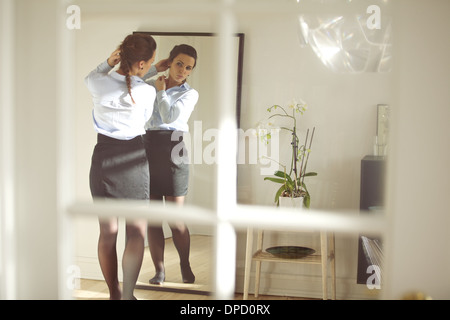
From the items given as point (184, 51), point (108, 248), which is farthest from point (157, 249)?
point (184, 51)

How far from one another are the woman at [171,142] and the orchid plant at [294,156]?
1.71 feet

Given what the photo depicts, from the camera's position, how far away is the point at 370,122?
294 cm

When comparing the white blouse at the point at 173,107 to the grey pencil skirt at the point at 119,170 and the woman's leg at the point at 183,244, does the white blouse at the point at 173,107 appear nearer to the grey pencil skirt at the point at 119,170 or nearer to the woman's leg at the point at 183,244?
the grey pencil skirt at the point at 119,170

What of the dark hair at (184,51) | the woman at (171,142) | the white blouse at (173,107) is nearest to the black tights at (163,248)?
the woman at (171,142)

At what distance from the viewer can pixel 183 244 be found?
307cm

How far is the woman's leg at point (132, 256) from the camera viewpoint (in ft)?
9.77

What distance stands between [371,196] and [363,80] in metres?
0.70

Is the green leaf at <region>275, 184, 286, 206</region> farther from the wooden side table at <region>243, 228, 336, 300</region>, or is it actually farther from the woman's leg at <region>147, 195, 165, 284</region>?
the woman's leg at <region>147, 195, 165, 284</region>

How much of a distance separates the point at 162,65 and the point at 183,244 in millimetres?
1104

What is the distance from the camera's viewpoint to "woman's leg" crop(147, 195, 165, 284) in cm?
304
